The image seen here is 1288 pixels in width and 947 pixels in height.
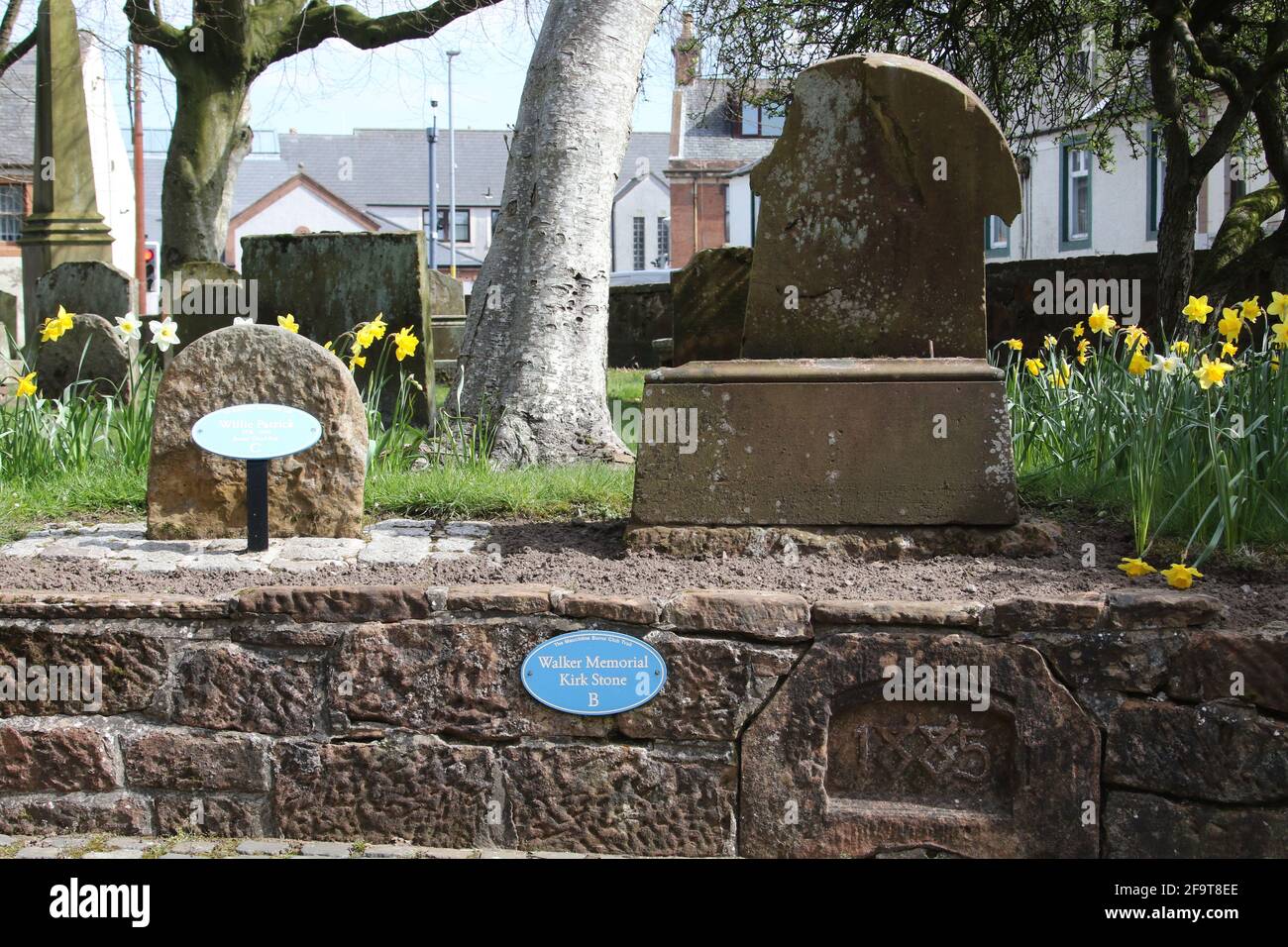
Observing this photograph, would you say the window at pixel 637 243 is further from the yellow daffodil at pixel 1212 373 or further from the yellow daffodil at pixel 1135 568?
the yellow daffodil at pixel 1135 568

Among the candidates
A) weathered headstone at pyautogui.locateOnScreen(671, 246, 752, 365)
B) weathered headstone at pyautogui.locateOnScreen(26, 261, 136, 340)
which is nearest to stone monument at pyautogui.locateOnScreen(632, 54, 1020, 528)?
weathered headstone at pyautogui.locateOnScreen(671, 246, 752, 365)

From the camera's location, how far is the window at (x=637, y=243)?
54.9 metres

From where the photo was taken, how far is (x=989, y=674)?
354 cm

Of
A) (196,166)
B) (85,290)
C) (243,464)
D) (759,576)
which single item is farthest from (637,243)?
(759,576)

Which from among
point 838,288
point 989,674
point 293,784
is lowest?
point 293,784

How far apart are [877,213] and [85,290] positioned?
8305mm

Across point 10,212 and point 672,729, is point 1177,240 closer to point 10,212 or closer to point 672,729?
point 672,729

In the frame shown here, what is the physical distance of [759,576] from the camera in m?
3.96

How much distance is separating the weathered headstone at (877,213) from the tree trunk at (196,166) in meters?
10.7

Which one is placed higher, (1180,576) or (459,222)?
(459,222)

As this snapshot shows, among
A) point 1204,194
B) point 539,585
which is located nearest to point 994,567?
point 539,585

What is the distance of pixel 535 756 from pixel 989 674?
1.27 meters

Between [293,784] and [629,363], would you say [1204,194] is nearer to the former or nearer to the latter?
[629,363]

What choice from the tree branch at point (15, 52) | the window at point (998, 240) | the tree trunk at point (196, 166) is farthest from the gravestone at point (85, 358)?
the window at point (998, 240)
